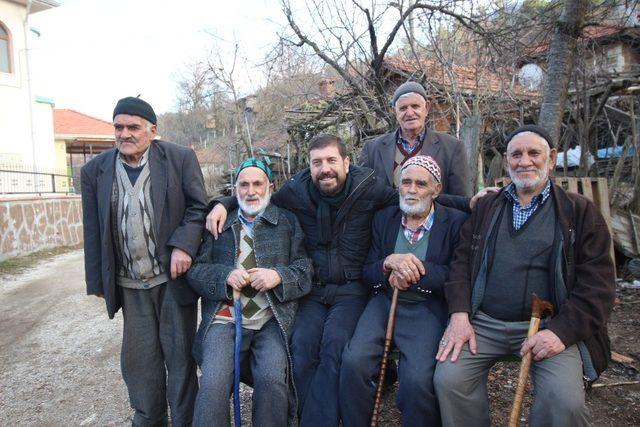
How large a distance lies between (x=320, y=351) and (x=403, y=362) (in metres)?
0.49

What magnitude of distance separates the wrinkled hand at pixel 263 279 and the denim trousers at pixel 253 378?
0.30 meters

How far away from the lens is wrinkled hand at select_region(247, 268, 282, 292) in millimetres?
2651

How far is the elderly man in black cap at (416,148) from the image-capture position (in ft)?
10.8

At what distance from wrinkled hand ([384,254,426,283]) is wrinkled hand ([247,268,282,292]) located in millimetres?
691

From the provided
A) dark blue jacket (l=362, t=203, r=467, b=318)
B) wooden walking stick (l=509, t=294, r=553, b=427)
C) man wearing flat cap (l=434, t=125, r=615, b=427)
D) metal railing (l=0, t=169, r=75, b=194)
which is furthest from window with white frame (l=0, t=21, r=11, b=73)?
wooden walking stick (l=509, t=294, r=553, b=427)

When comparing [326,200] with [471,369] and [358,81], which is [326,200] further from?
[358,81]

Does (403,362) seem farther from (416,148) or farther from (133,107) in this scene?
(133,107)

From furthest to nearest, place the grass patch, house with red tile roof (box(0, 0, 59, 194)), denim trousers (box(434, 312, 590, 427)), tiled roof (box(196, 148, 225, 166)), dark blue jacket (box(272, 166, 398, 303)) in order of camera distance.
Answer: tiled roof (box(196, 148, 225, 166)), house with red tile roof (box(0, 0, 59, 194)), the grass patch, dark blue jacket (box(272, 166, 398, 303)), denim trousers (box(434, 312, 590, 427))

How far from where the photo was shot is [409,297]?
9.06 ft

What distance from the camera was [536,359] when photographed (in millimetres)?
2291

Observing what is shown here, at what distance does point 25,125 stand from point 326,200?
48.6 ft

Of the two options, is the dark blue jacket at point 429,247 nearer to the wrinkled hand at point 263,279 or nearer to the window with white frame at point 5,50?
the wrinkled hand at point 263,279

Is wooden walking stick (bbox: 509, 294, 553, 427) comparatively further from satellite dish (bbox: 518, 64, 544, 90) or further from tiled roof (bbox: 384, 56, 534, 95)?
satellite dish (bbox: 518, 64, 544, 90)

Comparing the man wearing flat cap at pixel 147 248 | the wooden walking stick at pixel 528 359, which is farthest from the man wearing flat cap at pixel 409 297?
the man wearing flat cap at pixel 147 248
